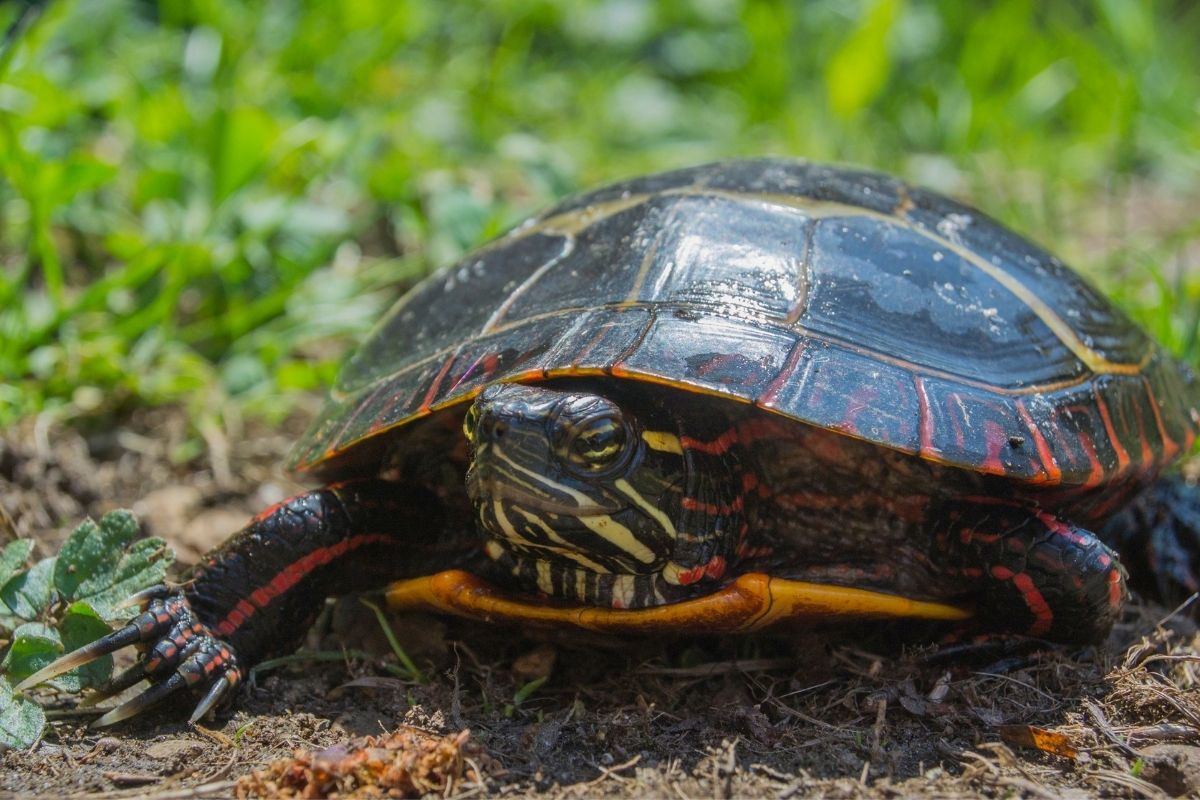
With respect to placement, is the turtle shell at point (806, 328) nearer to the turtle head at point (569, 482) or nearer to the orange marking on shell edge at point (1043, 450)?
the orange marking on shell edge at point (1043, 450)

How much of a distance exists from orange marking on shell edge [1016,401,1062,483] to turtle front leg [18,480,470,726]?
149 cm

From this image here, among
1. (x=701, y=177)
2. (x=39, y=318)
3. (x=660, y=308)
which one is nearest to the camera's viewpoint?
(x=660, y=308)

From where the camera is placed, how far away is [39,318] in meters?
4.16

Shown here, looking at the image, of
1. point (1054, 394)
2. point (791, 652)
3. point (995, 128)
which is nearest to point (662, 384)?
point (791, 652)

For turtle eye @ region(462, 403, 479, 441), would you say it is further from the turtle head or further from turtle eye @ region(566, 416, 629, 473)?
turtle eye @ region(566, 416, 629, 473)

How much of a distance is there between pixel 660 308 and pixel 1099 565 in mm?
1247

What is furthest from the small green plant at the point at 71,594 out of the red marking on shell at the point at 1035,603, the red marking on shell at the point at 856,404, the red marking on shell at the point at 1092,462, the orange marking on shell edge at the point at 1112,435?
the orange marking on shell edge at the point at 1112,435

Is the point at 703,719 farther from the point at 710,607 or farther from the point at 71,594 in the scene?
the point at 71,594

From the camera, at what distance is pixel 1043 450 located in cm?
275

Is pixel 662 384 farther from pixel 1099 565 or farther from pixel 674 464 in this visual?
pixel 1099 565

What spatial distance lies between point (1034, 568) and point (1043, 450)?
11.5 inches

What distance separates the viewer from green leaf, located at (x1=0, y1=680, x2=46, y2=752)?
2.47 m

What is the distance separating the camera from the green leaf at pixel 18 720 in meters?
2.47

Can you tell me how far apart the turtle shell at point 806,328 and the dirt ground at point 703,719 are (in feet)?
1.74
